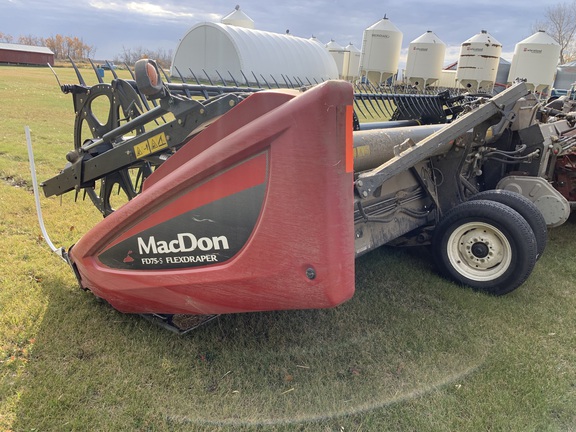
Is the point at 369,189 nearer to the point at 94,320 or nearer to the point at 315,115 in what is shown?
the point at 315,115

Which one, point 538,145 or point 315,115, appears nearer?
point 315,115

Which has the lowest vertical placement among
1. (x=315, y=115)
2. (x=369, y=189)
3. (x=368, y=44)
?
(x=368, y=44)

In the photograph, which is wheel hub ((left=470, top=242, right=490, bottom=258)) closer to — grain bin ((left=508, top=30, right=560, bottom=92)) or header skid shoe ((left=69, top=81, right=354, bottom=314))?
header skid shoe ((left=69, top=81, right=354, bottom=314))

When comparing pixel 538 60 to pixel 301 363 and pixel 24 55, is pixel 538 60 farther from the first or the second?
pixel 24 55

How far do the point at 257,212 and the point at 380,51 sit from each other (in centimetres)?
2897

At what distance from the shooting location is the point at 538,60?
24.9 metres

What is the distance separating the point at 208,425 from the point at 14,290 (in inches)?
77.2

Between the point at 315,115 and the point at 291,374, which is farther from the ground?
the point at 315,115

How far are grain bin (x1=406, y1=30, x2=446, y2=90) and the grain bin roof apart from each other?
18.2 ft

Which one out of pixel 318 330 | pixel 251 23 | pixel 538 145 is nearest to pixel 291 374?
pixel 318 330

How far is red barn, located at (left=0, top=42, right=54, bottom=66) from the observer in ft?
199

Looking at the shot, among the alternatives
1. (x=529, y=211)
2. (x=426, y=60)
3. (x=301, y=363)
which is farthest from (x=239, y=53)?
(x=301, y=363)

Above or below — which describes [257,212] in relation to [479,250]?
above

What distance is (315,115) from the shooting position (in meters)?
1.99
